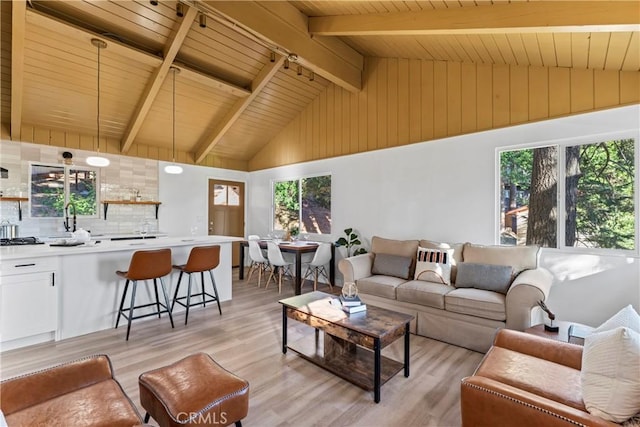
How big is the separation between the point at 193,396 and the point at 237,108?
507 centimetres

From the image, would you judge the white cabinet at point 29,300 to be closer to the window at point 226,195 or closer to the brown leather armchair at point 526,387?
the brown leather armchair at point 526,387

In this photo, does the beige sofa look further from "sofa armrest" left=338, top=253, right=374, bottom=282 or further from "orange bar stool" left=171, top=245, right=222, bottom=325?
"orange bar stool" left=171, top=245, right=222, bottom=325

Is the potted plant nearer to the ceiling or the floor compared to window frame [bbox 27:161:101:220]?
nearer to the floor

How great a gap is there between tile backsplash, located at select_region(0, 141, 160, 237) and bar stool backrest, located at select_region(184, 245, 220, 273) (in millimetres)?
3173

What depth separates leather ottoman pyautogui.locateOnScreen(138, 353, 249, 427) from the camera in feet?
4.86

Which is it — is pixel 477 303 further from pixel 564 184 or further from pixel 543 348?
pixel 564 184

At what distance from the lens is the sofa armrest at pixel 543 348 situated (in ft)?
6.22

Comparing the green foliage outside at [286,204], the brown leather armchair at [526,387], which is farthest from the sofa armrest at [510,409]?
the green foliage outside at [286,204]

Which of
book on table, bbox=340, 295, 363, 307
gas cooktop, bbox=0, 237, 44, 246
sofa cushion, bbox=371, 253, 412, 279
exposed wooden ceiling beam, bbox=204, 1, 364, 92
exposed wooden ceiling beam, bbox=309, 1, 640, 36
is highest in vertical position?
exposed wooden ceiling beam, bbox=204, 1, 364, 92

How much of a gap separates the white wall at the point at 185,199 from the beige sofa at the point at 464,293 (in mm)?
4244

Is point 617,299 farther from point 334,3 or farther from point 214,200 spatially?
point 214,200

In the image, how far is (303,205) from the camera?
21.5 feet

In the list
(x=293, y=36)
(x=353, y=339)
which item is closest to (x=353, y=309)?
(x=353, y=339)

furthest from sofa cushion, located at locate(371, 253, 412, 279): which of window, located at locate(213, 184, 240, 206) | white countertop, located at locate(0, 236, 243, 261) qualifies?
window, located at locate(213, 184, 240, 206)
